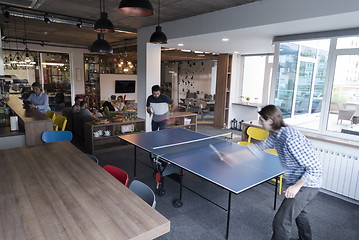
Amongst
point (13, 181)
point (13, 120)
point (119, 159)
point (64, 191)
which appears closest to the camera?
point (64, 191)

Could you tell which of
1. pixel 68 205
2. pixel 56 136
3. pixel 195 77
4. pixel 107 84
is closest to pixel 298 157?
pixel 68 205

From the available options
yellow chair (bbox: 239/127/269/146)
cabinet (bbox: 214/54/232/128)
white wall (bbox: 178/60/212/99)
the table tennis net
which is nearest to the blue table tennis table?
the table tennis net

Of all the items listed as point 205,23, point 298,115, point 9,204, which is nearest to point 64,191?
point 9,204

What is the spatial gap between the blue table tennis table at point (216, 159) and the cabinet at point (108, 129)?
78.7 inches

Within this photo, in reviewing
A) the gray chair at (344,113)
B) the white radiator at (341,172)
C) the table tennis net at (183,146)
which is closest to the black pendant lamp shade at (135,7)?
the table tennis net at (183,146)

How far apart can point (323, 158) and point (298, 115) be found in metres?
1.36

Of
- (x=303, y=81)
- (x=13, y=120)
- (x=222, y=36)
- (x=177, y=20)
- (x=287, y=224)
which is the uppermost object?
(x=177, y=20)

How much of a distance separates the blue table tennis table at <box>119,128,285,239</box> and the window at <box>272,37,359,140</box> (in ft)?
6.20

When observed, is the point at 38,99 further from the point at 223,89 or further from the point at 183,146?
the point at 223,89

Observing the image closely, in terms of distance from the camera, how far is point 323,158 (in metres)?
3.99

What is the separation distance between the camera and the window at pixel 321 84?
4.07 m

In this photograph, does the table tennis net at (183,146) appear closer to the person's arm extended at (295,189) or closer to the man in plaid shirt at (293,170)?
the man in plaid shirt at (293,170)

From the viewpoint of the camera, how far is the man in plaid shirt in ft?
7.23

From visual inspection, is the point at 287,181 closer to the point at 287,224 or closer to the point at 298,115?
the point at 287,224
